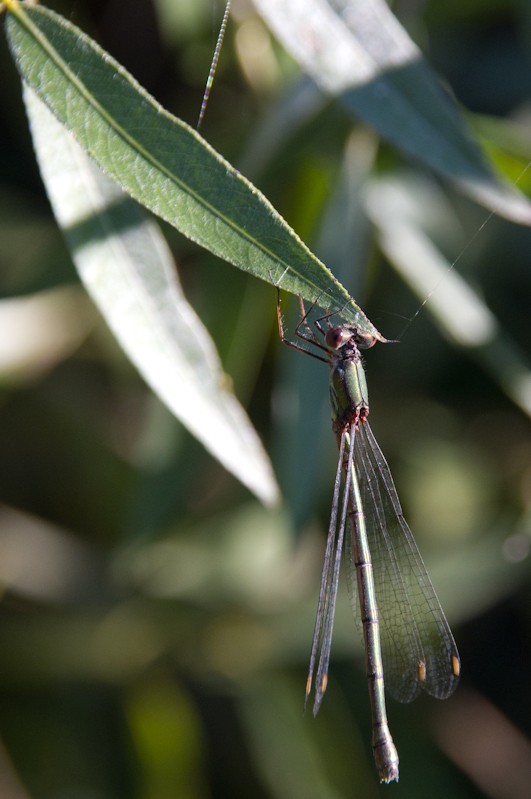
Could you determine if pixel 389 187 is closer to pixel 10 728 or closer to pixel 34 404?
pixel 34 404

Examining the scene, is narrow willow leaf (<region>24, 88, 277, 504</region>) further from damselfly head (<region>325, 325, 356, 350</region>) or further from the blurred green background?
the blurred green background

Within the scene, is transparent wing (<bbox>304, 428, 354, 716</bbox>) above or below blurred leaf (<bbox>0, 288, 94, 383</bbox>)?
below

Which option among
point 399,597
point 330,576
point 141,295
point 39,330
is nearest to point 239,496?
point 330,576

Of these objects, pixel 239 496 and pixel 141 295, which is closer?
pixel 141 295

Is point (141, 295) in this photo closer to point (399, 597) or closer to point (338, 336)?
point (338, 336)

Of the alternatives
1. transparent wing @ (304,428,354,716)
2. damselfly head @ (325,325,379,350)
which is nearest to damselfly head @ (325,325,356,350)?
damselfly head @ (325,325,379,350)

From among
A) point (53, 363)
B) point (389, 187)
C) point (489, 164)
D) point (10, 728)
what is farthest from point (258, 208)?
point (10, 728)

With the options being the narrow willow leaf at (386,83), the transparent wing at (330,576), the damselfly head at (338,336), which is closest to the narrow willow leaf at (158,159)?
the narrow willow leaf at (386,83)
